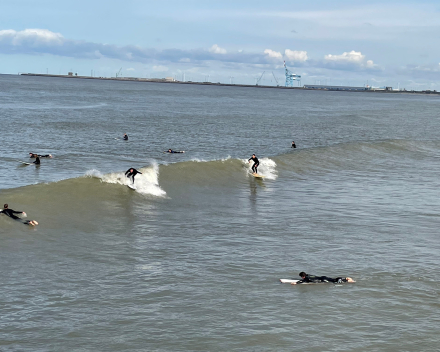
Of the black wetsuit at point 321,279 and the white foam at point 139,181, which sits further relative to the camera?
the white foam at point 139,181

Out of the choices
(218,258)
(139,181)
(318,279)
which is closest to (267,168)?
(139,181)

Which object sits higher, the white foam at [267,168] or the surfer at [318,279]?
the white foam at [267,168]

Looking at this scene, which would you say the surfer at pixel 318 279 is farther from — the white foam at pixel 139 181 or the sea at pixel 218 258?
the white foam at pixel 139 181

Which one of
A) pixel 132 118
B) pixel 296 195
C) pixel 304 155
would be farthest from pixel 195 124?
pixel 296 195

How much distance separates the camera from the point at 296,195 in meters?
34.0

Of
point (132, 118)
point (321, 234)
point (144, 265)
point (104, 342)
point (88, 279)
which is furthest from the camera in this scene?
point (132, 118)

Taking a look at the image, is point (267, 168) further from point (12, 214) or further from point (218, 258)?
point (12, 214)

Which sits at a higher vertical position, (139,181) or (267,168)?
(267,168)

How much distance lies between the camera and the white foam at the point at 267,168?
41156 mm

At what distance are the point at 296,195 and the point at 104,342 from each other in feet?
71.8

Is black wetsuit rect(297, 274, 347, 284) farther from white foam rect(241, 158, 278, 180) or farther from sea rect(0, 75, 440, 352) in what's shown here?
white foam rect(241, 158, 278, 180)

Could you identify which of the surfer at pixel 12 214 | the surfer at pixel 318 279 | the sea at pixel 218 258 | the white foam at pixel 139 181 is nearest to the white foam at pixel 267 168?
the sea at pixel 218 258

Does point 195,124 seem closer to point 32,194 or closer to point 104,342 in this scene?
point 32,194

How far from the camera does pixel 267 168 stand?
1721 inches
